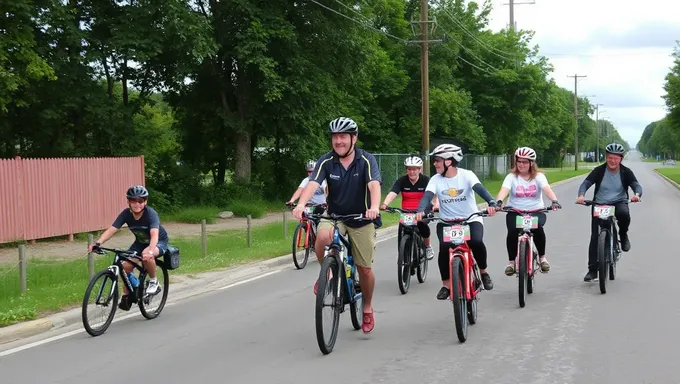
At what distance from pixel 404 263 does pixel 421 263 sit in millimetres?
846

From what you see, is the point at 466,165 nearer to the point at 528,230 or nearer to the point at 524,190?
the point at 524,190

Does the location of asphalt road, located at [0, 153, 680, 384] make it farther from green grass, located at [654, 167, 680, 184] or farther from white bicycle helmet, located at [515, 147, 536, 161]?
green grass, located at [654, 167, 680, 184]

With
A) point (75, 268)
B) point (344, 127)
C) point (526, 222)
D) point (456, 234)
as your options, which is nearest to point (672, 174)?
point (75, 268)

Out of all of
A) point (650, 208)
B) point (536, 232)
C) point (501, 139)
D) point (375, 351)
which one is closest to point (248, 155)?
point (650, 208)

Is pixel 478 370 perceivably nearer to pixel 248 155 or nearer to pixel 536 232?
pixel 536 232

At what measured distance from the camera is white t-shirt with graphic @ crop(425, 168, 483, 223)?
312 inches

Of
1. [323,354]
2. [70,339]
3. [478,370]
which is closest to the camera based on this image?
[478,370]

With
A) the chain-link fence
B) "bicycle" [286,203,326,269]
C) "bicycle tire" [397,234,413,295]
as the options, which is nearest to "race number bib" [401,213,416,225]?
"bicycle tire" [397,234,413,295]

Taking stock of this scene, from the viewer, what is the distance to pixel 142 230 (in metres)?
8.44

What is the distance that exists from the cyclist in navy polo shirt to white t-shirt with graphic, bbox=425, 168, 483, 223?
118cm

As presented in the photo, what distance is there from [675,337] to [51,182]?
15.1 meters

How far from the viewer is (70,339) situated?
777cm

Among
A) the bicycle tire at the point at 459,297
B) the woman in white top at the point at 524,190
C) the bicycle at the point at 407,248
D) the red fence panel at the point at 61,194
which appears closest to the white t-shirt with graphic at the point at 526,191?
the woman in white top at the point at 524,190

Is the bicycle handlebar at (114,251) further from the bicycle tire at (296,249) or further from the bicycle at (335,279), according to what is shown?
the bicycle tire at (296,249)
